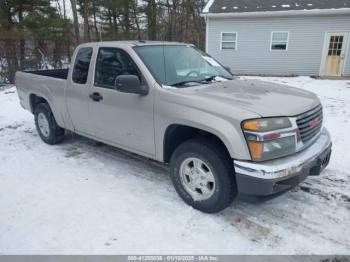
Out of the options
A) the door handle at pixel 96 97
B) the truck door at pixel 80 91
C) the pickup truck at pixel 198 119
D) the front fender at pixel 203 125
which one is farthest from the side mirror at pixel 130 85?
the truck door at pixel 80 91

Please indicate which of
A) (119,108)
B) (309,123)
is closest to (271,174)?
(309,123)

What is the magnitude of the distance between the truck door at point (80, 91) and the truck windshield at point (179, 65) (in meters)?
1.08

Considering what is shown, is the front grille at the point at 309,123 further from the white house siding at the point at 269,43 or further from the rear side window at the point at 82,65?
the white house siding at the point at 269,43

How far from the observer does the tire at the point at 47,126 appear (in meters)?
5.79

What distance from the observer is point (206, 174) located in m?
3.44

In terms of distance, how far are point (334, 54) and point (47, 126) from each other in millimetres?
15076

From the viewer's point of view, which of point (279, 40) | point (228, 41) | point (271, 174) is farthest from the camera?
point (228, 41)

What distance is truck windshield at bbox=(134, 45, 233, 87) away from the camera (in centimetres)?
389

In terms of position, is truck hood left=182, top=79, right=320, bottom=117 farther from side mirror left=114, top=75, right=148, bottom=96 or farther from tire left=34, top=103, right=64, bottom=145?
tire left=34, top=103, right=64, bottom=145

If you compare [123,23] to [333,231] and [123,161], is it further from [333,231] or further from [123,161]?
[333,231]

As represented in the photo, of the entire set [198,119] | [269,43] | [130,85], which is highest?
[269,43]

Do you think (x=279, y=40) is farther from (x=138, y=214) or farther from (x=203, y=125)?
(x=138, y=214)

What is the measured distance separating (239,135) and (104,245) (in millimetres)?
1716

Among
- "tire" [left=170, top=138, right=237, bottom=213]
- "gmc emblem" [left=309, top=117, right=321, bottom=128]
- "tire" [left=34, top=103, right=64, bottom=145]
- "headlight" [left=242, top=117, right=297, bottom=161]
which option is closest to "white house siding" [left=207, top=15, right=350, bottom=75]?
"tire" [left=34, top=103, right=64, bottom=145]
